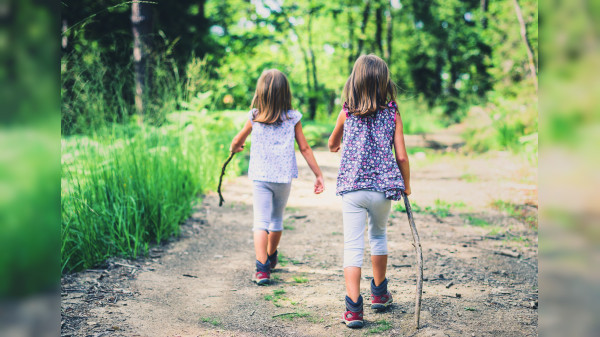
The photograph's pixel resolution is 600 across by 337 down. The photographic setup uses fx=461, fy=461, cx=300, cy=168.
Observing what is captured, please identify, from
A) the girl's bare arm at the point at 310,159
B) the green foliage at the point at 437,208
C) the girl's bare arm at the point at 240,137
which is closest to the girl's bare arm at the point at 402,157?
the girl's bare arm at the point at 310,159

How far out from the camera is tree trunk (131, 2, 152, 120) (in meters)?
5.21

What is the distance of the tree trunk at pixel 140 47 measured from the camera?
5.21 meters

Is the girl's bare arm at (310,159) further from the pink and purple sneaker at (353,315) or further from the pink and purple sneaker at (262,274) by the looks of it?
the pink and purple sneaker at (353,315)

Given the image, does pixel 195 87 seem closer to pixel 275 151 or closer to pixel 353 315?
pixel 275 151

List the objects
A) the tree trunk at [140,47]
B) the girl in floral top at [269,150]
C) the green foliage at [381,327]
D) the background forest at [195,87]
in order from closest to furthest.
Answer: the green foliage at [381,327] < the girl in floral top at [269,150] < the background forest at [195,87] < the tree trunk at [140,47]

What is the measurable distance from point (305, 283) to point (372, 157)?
1.25 metres

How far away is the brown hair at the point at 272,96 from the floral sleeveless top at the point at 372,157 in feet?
2.75

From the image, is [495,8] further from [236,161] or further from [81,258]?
[81,258]

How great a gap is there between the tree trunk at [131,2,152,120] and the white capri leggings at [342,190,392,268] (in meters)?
3.05

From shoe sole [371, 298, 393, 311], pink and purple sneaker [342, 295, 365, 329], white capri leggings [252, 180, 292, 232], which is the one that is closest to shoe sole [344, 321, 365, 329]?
pink and purple sneaker [342, 295, 365, 329]

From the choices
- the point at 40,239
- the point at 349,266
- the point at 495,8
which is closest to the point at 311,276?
the point at 349,266

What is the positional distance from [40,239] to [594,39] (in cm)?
112

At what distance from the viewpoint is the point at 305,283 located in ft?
11.7

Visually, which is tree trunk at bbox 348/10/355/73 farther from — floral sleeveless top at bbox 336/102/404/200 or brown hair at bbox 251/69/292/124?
floral sleeveless top at bbox 336/102/404/200
